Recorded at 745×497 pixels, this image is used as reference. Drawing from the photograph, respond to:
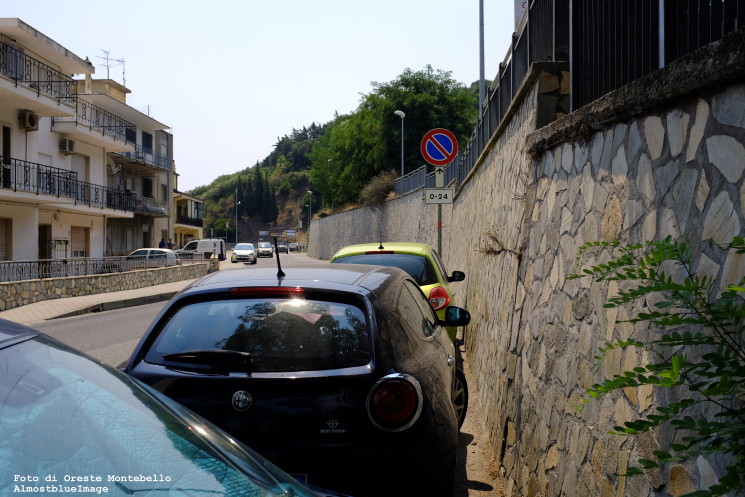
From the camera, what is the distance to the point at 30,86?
2633 cm

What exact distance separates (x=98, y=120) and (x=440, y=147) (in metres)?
29.4

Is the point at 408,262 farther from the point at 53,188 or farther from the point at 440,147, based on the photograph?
the point at 53,188

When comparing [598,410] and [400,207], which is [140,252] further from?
[598,410]

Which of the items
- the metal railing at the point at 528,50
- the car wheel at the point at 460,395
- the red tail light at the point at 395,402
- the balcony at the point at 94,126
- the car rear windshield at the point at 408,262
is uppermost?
the balcony at the point at 94,126

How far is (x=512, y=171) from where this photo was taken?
729cm

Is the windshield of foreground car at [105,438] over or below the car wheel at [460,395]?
over

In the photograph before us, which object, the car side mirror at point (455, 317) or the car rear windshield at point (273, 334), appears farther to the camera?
the car side mirror at point (455, 317)

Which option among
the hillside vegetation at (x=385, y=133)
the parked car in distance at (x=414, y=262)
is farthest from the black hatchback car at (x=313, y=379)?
the hillside vegetation at (x=385, y=133)

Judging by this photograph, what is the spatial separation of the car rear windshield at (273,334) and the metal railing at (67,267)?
1637cm

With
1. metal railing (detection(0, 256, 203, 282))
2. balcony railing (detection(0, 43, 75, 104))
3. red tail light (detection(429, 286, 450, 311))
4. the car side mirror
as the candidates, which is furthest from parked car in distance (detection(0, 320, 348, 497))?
balcony railing (detection(0, 43, 75, 104))

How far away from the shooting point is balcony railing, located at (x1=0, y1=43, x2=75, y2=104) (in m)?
25.5

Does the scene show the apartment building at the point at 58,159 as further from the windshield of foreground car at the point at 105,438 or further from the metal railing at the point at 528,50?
the windshield of foreground car at the point at 105,438

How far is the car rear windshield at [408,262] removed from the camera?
8312 mm

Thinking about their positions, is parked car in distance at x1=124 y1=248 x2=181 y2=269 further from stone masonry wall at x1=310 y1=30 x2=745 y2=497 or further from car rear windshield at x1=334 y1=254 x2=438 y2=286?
stone masonry wall at x1=310 y1=30 x2=745 y2=497
